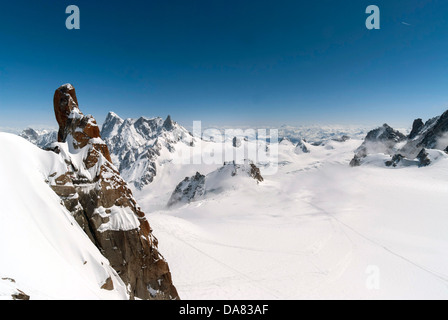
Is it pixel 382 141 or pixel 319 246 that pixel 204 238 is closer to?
pixel 319 246

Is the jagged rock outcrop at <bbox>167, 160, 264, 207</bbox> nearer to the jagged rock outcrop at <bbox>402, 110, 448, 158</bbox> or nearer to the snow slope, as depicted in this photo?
the snow slope

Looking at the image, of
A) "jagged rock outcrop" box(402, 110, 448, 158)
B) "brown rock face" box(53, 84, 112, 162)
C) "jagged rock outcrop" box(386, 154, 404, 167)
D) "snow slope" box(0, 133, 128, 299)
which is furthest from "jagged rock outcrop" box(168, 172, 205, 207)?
"jagged rock outcrop" box(402, 110, 448, 158)

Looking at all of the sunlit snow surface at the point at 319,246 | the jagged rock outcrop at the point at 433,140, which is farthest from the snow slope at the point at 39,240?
the jagged rock outcrop at the point at 433,140

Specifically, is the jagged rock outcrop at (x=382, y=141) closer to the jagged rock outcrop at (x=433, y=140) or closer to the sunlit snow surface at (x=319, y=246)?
the jagged rock outcrop at (x=433, y=140)

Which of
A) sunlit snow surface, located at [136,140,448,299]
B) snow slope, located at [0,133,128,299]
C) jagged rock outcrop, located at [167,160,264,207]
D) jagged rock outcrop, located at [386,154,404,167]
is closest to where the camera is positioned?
snow slope, located at [0,133,128,299]

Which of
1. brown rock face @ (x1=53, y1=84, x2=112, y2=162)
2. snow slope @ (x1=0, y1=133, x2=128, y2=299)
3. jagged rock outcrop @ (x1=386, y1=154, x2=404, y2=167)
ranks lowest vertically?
jagged rock outcrop @ (x1=386, y1=154, x2=404, y2=167)
